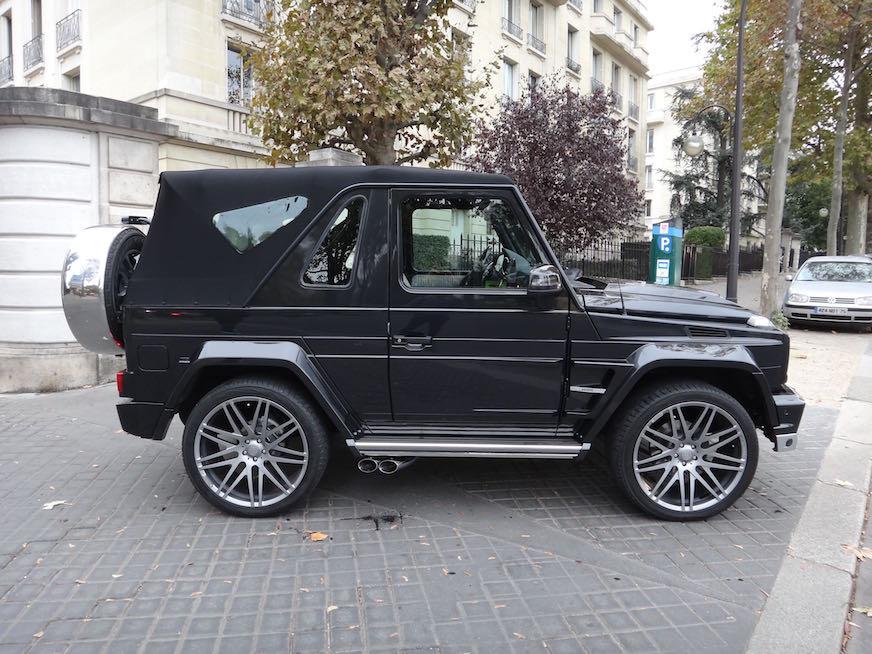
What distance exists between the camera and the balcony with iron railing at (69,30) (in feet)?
59.1

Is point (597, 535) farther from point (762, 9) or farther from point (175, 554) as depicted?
point (762, 9)

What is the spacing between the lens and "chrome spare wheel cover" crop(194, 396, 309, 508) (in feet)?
12.6

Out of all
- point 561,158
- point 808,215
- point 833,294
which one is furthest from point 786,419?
point 808,215

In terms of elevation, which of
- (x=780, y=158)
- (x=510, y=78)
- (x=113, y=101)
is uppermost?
(x=510, y=78)

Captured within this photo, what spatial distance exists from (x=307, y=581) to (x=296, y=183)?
223cm

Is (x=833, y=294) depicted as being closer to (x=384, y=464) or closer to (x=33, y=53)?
(x=384, y=464)

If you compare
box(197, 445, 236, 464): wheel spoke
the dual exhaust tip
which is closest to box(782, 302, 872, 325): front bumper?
the dual exhaust tip

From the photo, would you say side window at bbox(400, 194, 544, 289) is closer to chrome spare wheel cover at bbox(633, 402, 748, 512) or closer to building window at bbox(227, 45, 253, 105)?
chrome spare wheel cover at bbox(633, 402, 748, 512)

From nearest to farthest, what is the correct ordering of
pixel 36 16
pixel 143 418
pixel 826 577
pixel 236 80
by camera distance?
pixel 826 577, pixel 143 418, pixel 236 80, pixel 36 16

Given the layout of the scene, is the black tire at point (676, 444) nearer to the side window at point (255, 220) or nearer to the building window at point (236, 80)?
the side window at point (255, 220)

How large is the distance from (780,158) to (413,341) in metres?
11.8

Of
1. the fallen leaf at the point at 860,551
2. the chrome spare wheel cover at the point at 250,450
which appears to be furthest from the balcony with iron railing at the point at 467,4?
the fallen leaf at the point at 860,551

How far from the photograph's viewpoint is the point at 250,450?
388cm

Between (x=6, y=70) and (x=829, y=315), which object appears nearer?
(x=829, y=315)
